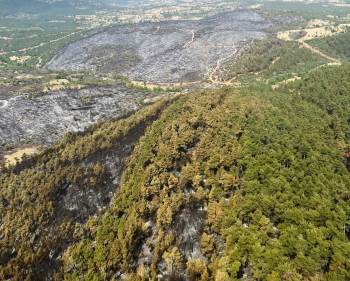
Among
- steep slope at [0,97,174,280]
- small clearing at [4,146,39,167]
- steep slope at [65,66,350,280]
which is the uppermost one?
steep slope at [65,66,350,280]

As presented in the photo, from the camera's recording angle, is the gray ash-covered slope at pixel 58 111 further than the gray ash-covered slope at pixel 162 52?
No

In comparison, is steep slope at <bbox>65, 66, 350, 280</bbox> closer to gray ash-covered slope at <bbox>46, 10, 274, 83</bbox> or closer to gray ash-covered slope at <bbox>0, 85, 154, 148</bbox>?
gray ash-covered slope at <bbox>0, 85, 154, 148</bbox>

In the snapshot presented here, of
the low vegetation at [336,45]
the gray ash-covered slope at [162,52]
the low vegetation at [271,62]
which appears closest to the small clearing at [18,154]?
the low vegetation at [271,62]

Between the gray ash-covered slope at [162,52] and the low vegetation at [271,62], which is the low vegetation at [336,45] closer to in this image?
the low vegetation at [271,62]

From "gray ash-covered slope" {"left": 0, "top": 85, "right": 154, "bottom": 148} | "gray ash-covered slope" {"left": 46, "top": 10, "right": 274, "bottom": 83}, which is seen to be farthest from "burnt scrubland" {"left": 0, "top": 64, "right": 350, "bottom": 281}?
"gray ash-covered slope" {"left": 46, "top": 10, "right": 274, "bottom": 83}

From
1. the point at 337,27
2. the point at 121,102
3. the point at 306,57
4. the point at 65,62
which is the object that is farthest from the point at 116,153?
the point at 337,27

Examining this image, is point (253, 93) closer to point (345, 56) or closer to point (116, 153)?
point (116, 153)
